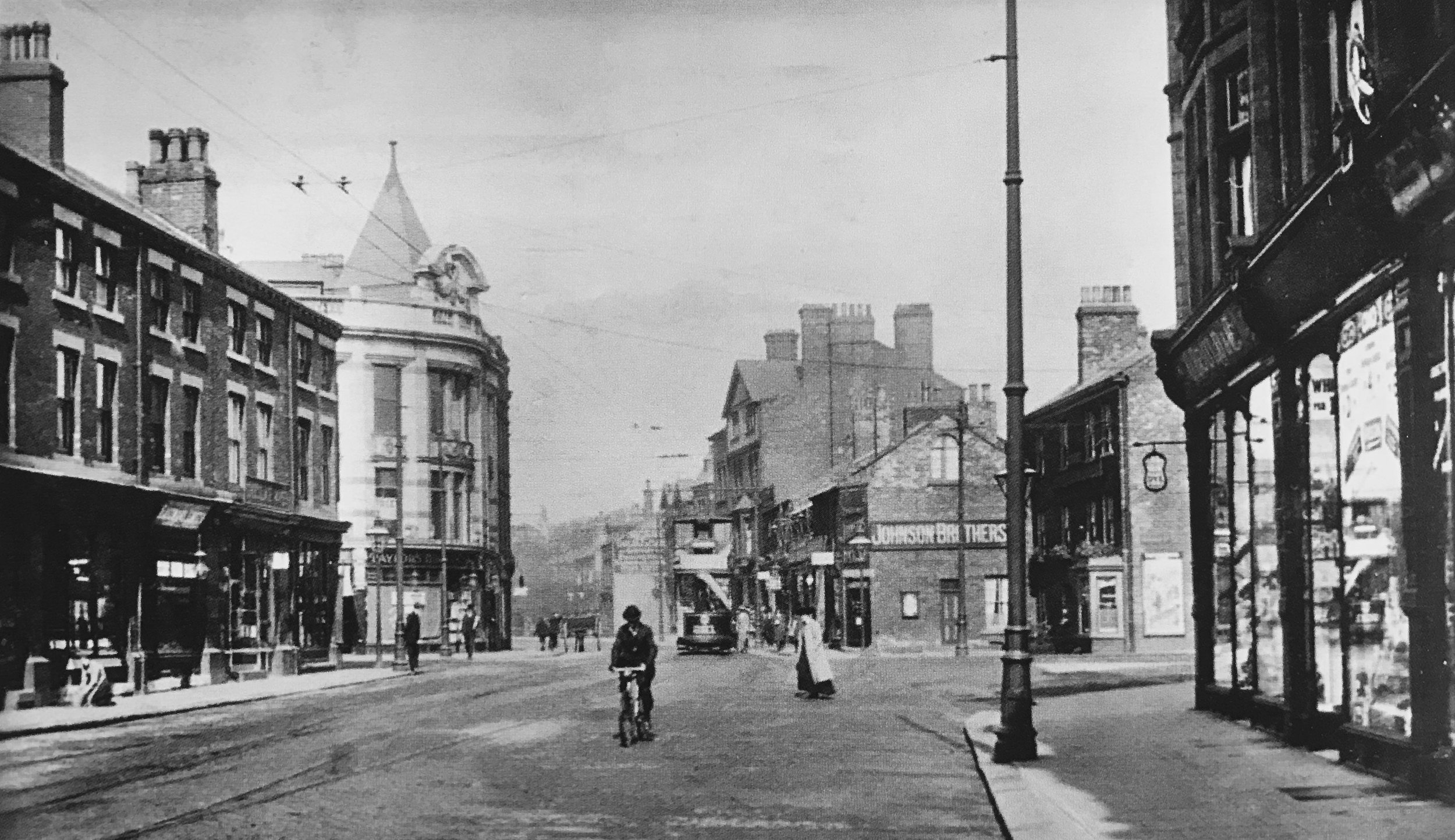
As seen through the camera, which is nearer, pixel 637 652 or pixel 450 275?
pixel 637 652

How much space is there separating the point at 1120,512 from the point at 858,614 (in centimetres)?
1370

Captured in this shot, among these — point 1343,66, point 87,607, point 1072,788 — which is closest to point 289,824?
point 1072,788

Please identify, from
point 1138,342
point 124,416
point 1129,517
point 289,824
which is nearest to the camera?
point 289,824

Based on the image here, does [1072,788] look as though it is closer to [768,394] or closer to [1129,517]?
[1129,517]

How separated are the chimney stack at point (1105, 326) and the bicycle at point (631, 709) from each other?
37.3 meters

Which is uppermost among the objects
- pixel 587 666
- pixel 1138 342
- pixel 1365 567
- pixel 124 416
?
pixel 1138 342

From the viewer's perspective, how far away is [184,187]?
39.6 meters

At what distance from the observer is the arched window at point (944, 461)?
61.9 meters

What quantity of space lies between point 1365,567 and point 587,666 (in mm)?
33819

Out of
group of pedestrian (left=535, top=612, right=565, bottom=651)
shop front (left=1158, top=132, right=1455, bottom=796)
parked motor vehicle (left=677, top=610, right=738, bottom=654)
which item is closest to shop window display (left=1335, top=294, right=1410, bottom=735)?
shop front (left=1158, top=132, right=1455, bottom=796)

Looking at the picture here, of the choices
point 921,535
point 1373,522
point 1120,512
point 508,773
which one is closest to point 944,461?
point 921,535

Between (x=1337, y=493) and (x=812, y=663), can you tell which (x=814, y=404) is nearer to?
(x=812, y=663)

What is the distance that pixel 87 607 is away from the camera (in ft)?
96.0

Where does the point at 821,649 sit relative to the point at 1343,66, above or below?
below
